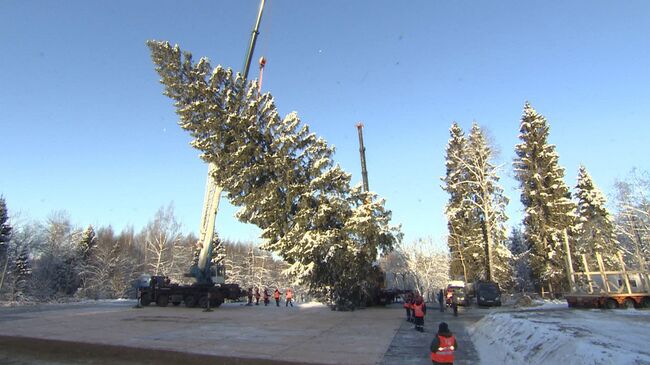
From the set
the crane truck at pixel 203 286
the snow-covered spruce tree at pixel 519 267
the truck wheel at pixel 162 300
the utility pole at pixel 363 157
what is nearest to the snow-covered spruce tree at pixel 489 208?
the utility pole at pixel 363 157

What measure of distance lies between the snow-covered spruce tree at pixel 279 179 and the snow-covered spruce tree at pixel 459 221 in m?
16.7

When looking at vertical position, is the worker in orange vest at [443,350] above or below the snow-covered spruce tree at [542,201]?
below

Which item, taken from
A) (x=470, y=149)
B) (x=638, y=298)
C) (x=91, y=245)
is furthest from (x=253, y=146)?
(x=91, y=245)

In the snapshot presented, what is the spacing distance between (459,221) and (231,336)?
32.8m

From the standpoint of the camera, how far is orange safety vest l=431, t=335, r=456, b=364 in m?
7.07

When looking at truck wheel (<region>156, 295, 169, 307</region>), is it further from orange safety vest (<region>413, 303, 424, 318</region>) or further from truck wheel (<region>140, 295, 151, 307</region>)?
orange safety vest (<region>413, 303, 424, 318</region>)

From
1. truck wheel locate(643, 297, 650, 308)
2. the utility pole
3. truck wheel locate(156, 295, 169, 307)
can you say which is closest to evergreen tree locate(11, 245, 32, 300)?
truck wheel locate(156, 295, 169, 307)

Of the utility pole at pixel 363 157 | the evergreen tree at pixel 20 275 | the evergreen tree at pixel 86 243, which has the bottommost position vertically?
the evergreen tree at pixel 20 275

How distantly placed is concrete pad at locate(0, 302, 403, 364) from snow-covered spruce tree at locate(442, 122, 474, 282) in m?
23.3

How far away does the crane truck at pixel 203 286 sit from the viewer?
2792cm

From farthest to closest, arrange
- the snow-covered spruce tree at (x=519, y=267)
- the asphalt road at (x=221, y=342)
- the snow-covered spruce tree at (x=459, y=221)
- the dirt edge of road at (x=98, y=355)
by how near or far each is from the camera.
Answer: the snow-covered spruce tree at (x=519, y=267) < the snow-covered spruce tree at (x=459, y=221) < the asphalt road at (x=221, y=342) < the dirt edge of road at (x=98, y=355)

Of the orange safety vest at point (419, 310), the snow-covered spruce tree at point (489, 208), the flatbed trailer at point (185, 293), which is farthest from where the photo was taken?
the snow-covered spruce tree at point (489, 208)

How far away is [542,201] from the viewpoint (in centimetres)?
3662

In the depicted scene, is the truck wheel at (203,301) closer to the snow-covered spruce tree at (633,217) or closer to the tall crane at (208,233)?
the tall crane at (208,233)
